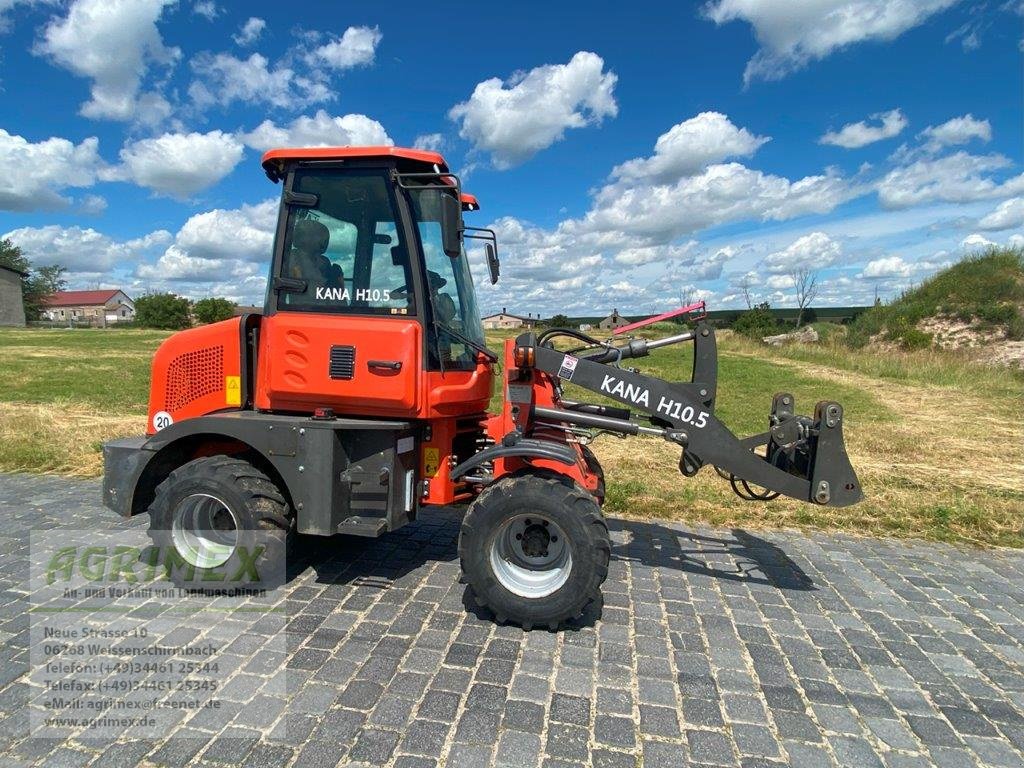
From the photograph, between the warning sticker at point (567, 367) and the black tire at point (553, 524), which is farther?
the warning sticker at point (567, 367)

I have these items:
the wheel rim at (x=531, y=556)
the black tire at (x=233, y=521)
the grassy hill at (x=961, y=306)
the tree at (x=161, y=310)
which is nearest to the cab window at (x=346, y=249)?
the black tire at (x=233, y=521)

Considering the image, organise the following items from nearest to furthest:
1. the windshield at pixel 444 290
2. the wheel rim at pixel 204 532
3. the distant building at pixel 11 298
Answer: the windshield at pixel 444 290 → the wheel rim at pixel 204 532 → the distant building at pixel 11 298

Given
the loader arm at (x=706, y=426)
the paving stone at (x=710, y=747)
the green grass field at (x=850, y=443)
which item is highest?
the loader arm at (x=706, y=426)

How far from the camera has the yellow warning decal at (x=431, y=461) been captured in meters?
4.58

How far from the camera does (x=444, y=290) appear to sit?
4.49 metres

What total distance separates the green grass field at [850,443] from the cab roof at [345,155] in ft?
7.69

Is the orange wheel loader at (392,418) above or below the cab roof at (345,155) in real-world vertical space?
below

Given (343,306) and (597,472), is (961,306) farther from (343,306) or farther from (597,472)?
(343,306)

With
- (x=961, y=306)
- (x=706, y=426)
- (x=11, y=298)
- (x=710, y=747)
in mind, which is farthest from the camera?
(x=11, y=298)

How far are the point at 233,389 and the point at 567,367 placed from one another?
2484 mm

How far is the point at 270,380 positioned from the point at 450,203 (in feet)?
5.75

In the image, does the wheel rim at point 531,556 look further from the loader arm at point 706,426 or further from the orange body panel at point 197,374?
the orange body panel at point 197,374

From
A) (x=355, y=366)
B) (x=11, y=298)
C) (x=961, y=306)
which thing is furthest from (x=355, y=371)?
(x=11, y=298)

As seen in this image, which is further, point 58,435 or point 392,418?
point 58,435
